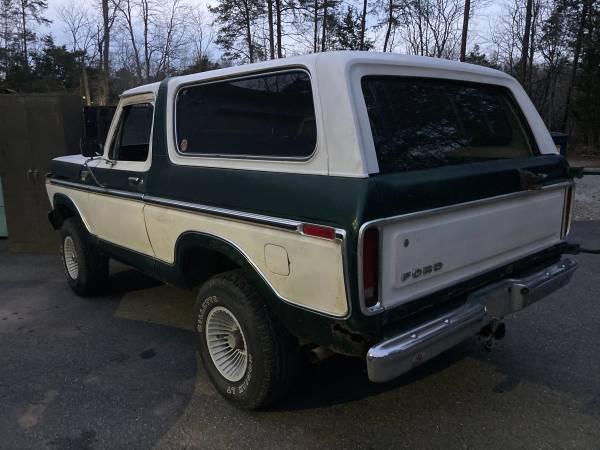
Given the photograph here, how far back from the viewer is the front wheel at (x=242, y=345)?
8.84 ft

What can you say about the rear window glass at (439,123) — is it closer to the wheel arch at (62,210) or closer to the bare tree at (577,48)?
the wheel arch at (62,210)

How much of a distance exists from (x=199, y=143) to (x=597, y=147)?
77.5 feet

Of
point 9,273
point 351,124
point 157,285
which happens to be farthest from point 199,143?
point 9,273

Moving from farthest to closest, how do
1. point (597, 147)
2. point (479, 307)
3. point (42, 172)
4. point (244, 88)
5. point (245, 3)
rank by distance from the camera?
point (245, 3), point (597, 147), point (42, 172), point (244, 88), point (479, 307)

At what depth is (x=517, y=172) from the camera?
9.38ft

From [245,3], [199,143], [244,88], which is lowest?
[199,143]

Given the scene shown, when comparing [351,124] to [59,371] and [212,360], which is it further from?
[59,371]

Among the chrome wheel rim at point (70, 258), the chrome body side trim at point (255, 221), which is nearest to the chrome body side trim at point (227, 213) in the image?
the chrome body side trim at point (255, 221)

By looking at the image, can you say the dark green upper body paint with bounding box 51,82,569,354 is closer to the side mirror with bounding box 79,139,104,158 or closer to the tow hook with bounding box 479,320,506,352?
the tow hook with bounding box 479,320,506,352

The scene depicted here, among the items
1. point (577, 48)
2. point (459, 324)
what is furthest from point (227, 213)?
point (577, 48)

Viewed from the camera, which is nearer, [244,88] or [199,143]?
[244,88]

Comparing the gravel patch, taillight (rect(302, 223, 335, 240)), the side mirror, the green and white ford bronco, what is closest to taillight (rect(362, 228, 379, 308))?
the green and white ford bronco

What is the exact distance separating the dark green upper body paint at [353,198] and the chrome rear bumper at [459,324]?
0.08 m

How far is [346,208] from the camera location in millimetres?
2178
